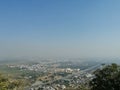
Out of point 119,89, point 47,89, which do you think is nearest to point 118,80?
point 119,89

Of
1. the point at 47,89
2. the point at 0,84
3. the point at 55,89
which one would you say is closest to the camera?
the point at 0,84

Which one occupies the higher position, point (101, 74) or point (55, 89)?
point (101, 74)

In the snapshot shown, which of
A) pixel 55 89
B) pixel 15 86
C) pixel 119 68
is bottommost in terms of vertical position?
pixel 55 89

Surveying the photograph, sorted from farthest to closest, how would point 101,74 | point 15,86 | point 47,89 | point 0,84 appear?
point 47,89 → point 15,86 → point 101,74 → point 0,84

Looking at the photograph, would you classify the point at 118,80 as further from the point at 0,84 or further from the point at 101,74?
the point at 0,84

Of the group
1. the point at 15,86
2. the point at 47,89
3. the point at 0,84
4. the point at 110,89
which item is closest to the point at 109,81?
the point at 110,89

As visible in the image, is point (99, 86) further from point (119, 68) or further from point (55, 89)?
point (55, 89)

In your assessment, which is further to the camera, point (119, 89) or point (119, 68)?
point (119, 68)
